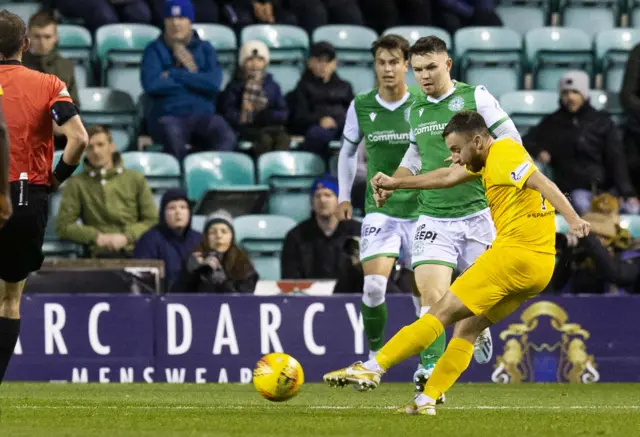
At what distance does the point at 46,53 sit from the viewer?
14.5 meters

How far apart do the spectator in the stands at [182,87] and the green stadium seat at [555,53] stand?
13.0ft

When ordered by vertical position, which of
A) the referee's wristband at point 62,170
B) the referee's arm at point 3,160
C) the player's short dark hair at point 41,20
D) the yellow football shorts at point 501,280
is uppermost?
the player's short dark hair at point 41,20

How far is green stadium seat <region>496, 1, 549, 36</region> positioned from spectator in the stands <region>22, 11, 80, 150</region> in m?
5.84

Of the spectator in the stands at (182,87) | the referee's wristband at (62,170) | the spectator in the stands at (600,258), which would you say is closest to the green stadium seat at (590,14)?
the spectator in the stands at (600,258)

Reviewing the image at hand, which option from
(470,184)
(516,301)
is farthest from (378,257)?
(516,301)

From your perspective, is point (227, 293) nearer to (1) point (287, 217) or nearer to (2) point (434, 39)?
(1) point (287, 217)

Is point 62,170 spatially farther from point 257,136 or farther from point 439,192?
point 257,136

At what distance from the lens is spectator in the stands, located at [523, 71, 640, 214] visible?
15305 mm

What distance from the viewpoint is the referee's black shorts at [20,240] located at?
26.5 ft

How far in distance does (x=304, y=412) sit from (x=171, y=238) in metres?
5.26

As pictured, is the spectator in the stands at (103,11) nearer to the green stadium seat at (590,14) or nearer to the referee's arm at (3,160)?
the green stadium seat at (590,14)

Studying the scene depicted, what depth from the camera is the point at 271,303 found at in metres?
12.7

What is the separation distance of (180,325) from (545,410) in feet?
14.5

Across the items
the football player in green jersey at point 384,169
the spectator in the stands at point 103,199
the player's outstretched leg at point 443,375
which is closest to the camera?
the player's outstretched leg at point 443,375
